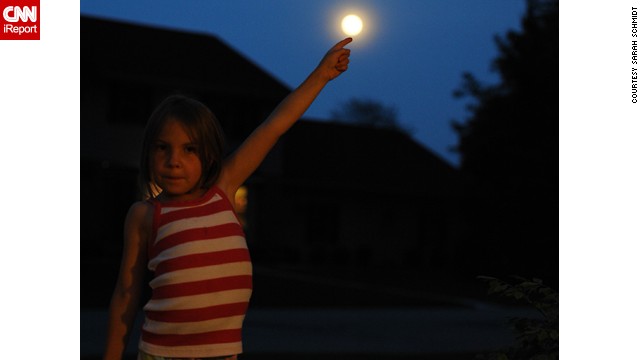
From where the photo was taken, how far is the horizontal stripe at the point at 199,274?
2.83m

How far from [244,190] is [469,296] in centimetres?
1201

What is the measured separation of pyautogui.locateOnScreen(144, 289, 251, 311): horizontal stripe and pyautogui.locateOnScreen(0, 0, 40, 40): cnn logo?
1805mm

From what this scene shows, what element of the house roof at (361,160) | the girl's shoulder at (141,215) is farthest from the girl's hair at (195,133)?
the house roof at (361,160)

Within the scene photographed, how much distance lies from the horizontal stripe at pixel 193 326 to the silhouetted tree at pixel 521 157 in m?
18.8

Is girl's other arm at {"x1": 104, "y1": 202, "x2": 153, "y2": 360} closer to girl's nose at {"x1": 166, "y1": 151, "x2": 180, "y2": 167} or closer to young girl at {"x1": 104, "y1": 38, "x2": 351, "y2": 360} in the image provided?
young girl at {"x1": 104, "y1": 38, "x2": 351, "y2": 360}

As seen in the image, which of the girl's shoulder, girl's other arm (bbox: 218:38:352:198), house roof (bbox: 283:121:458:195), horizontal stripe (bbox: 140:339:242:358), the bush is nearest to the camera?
horizontal stripe (bbox: 140:339:242:358)

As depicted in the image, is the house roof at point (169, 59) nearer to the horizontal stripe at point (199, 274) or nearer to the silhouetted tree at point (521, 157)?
the silhouetted tree at point (521, 157)

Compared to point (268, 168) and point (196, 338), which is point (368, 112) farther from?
point (196, 338)

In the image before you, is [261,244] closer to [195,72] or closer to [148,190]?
[195,72]

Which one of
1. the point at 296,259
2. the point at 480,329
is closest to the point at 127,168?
the point at 296,259

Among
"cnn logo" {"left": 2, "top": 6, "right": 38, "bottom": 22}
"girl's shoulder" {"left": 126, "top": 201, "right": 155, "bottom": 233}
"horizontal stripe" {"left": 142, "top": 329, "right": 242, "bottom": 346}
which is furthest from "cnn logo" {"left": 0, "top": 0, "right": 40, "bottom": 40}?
"horizontal stripe" {"left": 142, "top": 329, "right": 242, "bottom": 346}

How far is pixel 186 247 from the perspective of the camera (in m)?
2.84

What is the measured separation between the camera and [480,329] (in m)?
12.2

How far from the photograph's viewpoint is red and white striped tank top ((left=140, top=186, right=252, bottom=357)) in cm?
282
